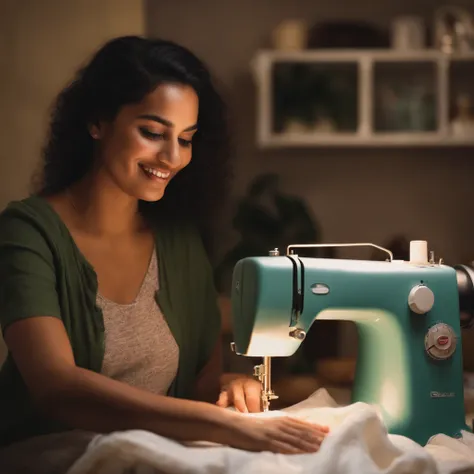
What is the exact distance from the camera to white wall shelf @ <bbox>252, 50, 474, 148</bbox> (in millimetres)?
3008

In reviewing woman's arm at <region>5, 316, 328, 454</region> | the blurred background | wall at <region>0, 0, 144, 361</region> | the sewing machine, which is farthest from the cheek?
the blurred background

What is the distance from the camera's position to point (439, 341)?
4.10 ft

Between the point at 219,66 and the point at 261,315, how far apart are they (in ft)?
7.38

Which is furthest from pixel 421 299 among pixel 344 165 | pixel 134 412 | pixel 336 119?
pixel 344 165

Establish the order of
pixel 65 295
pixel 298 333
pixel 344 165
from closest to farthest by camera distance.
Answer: pixel 298 333 < pixel 65 295 < pixel 344 165

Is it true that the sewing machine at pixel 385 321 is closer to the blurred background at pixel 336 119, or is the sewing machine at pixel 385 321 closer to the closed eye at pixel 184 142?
the closed eye at pixel 184 142

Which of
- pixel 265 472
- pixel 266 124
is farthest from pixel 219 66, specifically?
pixel 265 472

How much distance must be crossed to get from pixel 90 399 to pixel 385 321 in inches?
19.0

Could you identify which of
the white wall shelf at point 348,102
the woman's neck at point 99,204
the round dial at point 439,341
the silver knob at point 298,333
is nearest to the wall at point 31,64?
the white wall shelf at point 348,102

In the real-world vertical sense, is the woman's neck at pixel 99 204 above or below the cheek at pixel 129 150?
below

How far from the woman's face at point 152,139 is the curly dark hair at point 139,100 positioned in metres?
0.02

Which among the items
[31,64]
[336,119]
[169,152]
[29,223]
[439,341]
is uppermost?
[31,64]

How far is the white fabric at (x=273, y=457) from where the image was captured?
3.07 ft

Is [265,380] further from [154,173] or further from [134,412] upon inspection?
[154,173]
